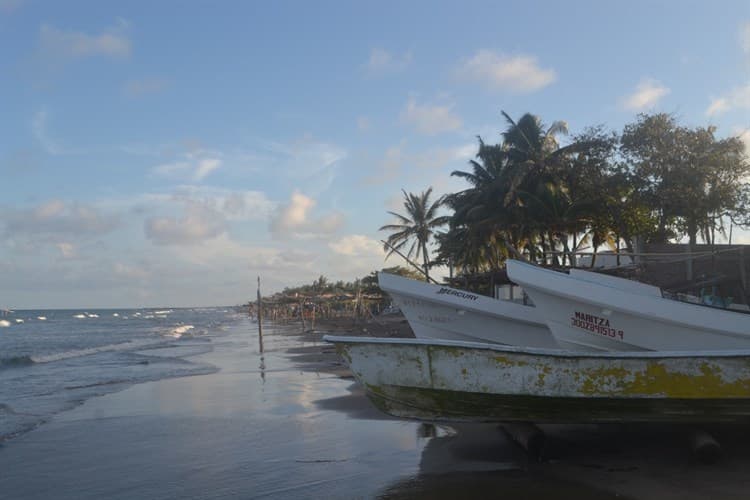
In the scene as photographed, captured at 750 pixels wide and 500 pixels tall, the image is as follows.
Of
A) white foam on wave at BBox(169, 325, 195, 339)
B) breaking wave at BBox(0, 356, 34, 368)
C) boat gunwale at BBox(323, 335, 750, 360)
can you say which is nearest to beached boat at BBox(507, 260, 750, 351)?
boat gunwale at BBox(323, 335, 750, 360)

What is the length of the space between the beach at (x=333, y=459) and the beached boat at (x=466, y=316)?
2.21 meters

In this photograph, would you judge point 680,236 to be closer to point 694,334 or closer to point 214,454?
point 694,334

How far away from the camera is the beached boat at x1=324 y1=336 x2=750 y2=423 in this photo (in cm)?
685

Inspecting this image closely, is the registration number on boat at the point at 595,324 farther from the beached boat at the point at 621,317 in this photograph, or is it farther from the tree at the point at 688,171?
the tree at the point at 688,171

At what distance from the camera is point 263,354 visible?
25875mm

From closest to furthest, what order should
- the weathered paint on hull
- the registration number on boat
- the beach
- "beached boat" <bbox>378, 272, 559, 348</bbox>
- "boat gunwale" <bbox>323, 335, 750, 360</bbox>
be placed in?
the beach
"boat gunwale" <bbox>323, 335, 750, 360</bbox>
the weathered paint on hull
the registration number on boat
"beached boat" <bbox>378, 272, 559, 348</bbox>

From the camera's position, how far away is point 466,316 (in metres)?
12.1

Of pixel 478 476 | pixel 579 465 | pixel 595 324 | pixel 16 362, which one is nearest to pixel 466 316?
pixel 595 324

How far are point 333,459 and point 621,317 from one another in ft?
14.9

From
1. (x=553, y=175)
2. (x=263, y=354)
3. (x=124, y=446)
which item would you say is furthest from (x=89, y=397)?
(x=553, y=175)

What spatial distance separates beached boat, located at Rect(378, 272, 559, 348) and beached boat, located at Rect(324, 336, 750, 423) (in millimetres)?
4214

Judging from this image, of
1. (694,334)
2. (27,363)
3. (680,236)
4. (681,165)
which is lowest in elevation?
(27,363)

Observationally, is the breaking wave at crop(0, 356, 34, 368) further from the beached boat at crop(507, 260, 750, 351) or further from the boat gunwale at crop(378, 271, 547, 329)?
the beached boat at crop(507, 260, 750, 351)

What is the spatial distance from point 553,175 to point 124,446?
19160 mm
